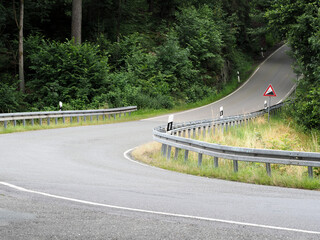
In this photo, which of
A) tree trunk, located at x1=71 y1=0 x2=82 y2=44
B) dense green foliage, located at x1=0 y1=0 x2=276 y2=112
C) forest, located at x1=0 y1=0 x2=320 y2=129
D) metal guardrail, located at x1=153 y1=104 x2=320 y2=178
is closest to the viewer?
metal guardrail, located at x1=153 y1=104 x2=320 y2=178

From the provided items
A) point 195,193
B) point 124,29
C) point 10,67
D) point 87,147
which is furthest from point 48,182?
point 124,29

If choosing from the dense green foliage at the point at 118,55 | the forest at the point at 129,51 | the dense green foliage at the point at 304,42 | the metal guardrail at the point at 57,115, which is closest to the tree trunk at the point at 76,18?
the forest at the point at 129,51

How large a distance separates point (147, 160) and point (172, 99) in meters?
21.8

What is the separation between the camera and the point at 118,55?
1501 inches

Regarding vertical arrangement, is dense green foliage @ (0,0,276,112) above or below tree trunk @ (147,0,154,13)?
below

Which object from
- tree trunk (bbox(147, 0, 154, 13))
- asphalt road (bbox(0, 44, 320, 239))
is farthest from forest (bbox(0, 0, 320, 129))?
asphalt road (bbox(0, 44, 320, 239))

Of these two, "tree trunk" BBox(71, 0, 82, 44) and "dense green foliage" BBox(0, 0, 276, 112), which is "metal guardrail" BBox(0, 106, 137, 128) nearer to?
"dense green foliage" BBox(0, 0, 276, 112)

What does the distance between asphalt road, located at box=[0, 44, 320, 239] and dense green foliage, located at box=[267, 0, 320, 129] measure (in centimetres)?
923

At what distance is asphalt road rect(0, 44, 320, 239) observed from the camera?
6062mm

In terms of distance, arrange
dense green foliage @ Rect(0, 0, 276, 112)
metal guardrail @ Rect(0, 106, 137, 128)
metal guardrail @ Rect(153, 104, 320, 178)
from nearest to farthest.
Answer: metal guardrail @ Rect(153, 104, 320, 178) < metal guardrail @ Rect(0, 106, 137, 128) < dense green foliage @ Rect(0, 0, 276, 112)

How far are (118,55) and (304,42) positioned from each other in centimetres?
1739

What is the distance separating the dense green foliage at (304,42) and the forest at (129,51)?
5 centimetres

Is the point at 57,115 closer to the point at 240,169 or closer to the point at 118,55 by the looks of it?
the point at 240,169

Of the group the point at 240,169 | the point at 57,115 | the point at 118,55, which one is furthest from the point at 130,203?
the point at 118,55
